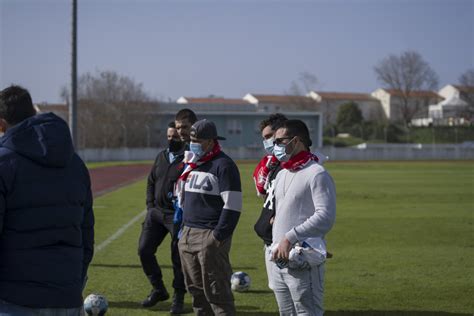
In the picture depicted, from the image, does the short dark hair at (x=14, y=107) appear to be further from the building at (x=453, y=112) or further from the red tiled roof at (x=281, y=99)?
the red tiled roof at (x=281, y=99)

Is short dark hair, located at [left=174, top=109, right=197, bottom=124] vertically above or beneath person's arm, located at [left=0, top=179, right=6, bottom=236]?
above

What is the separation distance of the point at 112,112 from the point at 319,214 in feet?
270

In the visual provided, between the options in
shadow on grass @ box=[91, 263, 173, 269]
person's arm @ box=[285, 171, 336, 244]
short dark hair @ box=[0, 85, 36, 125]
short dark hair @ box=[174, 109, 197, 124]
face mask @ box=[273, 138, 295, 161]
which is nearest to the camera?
short dark hair @ box=[0, 85, 36, 125]

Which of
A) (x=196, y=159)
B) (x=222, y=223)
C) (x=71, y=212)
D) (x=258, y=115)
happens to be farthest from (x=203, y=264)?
(x=258, y=115)

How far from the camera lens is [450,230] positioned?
15.7m

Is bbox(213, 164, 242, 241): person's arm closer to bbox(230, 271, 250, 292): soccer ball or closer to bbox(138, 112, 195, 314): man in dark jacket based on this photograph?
bbox(138, 112, 195, 314): man in dark jacket

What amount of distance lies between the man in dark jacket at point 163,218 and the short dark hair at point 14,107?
400 cm

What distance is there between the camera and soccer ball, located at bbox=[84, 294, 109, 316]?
7438 millimetres

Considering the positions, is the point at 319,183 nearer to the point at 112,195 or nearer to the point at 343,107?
the point at 112,195

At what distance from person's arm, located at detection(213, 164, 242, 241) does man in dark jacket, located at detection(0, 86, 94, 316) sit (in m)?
2.59

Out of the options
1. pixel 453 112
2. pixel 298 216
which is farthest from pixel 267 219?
pixel 453 112

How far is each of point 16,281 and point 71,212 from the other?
18.9 inches

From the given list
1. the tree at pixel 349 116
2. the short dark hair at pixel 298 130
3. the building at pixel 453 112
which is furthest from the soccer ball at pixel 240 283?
the tree at pixel 349 116

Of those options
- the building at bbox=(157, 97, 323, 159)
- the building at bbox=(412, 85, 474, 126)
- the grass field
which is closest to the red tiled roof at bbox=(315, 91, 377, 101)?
the building at bbox=(412, 85, 474, 126)
